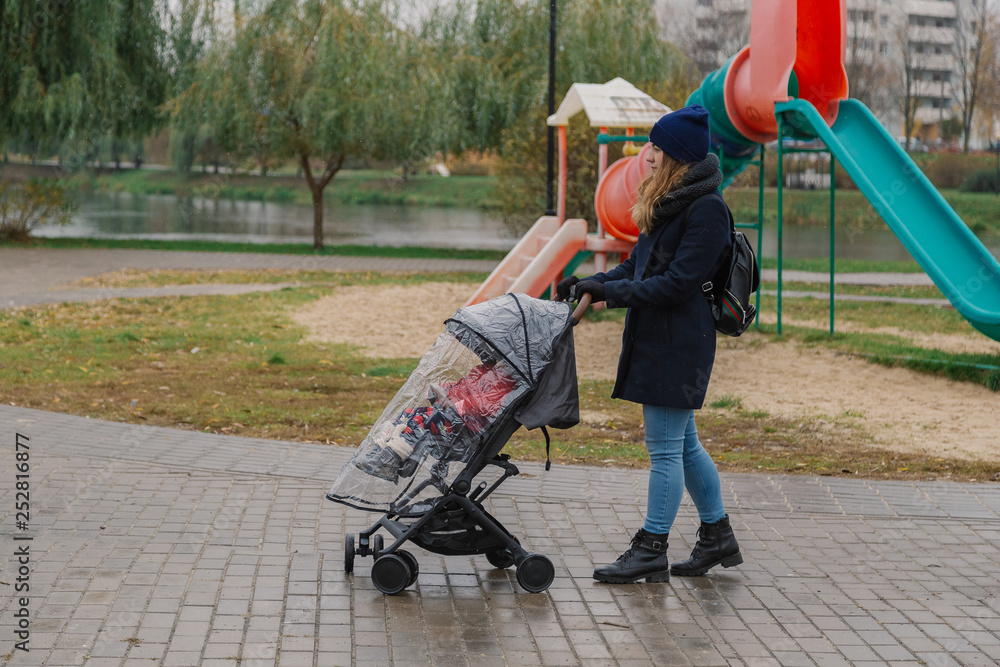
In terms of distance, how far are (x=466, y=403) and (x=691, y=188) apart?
3.90 ft

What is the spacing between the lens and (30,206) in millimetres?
21797

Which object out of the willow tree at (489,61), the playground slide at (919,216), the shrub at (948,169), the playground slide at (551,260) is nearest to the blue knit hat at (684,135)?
the playground slide at (919,216)

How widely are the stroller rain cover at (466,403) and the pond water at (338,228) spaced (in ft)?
A: 63.8

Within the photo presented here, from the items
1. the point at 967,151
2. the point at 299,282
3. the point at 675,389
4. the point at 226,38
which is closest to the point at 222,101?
the point at 226,38

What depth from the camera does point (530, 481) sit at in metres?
5.52

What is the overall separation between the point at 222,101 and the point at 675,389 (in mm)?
18910

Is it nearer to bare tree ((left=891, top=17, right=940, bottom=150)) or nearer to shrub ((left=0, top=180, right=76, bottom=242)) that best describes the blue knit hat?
shrub ((left=0, top=180, right=76, bottom=242))

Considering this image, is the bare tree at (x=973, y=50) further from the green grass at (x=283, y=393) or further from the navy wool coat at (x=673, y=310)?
the navy wool coat at (x=673, y=310)

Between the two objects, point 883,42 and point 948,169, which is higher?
point 883,42

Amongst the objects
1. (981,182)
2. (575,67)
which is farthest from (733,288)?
(981,182)

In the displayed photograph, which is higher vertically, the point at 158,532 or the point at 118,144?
the point at 118,144

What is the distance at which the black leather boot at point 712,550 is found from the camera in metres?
4.17

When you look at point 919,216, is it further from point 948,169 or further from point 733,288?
point 948,169

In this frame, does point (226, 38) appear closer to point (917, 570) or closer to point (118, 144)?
point (118, 144)
